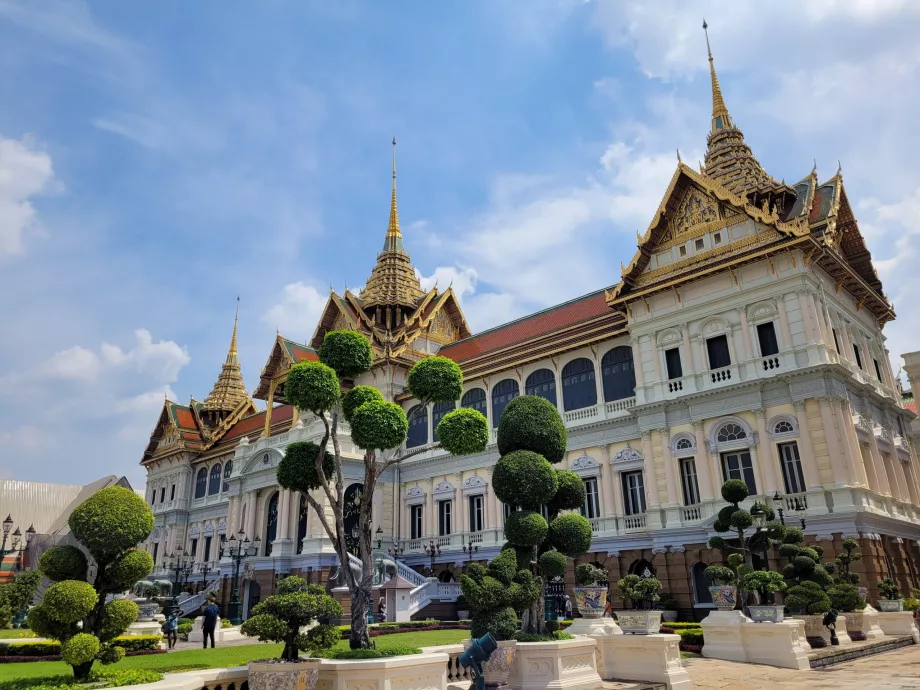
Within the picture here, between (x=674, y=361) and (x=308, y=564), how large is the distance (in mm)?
17549

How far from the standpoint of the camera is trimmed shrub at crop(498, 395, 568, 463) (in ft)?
39.2

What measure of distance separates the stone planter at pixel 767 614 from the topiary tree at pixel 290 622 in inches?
393

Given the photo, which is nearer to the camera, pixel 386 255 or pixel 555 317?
pixel 555 317

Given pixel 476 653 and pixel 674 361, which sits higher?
pixel 674 361

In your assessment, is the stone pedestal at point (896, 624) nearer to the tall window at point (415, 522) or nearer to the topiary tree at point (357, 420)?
the topiary tree at point (357, 420)

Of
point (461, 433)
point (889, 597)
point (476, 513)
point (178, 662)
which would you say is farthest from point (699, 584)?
point (178, 662)

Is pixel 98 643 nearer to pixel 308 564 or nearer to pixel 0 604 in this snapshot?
pixel 0 604

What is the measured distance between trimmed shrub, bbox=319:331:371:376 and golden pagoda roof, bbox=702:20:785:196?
19422 millimetres

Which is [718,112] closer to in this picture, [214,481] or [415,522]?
[415,522]

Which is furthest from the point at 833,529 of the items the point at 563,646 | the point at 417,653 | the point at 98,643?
the point at 98,643

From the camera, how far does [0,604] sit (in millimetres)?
9172

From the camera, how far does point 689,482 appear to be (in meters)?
22.6

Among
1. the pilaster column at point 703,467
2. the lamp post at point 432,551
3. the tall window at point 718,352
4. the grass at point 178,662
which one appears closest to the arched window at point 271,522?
the lamp post at point 432,551

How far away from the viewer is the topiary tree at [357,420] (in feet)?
35.5
